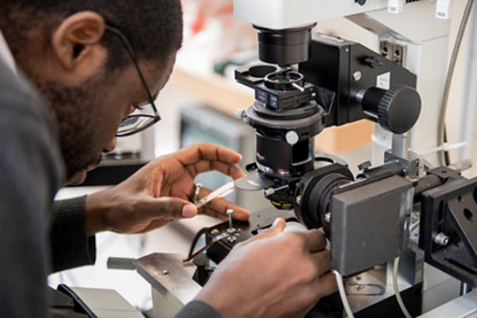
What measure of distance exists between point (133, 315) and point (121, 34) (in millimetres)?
567

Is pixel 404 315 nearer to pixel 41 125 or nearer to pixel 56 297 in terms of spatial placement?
pixel 56 297

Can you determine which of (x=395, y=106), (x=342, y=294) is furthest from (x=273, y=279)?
(x=395, y=106)

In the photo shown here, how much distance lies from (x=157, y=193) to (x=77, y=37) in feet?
2.05

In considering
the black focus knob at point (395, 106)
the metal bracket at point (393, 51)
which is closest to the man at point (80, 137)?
the black focus knob at point (395, 106)

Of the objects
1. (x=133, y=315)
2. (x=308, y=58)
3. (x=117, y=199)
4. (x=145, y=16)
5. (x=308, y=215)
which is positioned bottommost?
(x=133, y=315)

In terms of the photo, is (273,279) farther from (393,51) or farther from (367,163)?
(393,51)

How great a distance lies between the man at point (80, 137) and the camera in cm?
54

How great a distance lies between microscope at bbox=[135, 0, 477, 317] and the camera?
2.90 feet

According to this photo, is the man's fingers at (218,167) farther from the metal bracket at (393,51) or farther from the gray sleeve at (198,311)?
the gray sleeve at (198,311)

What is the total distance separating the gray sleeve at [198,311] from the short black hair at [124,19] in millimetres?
312

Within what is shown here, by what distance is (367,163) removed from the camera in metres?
1.07

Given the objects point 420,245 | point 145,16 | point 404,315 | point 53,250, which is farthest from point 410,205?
point 53,250

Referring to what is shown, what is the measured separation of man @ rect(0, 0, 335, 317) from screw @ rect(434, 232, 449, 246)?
0.15 m

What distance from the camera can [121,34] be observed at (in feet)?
2.40
